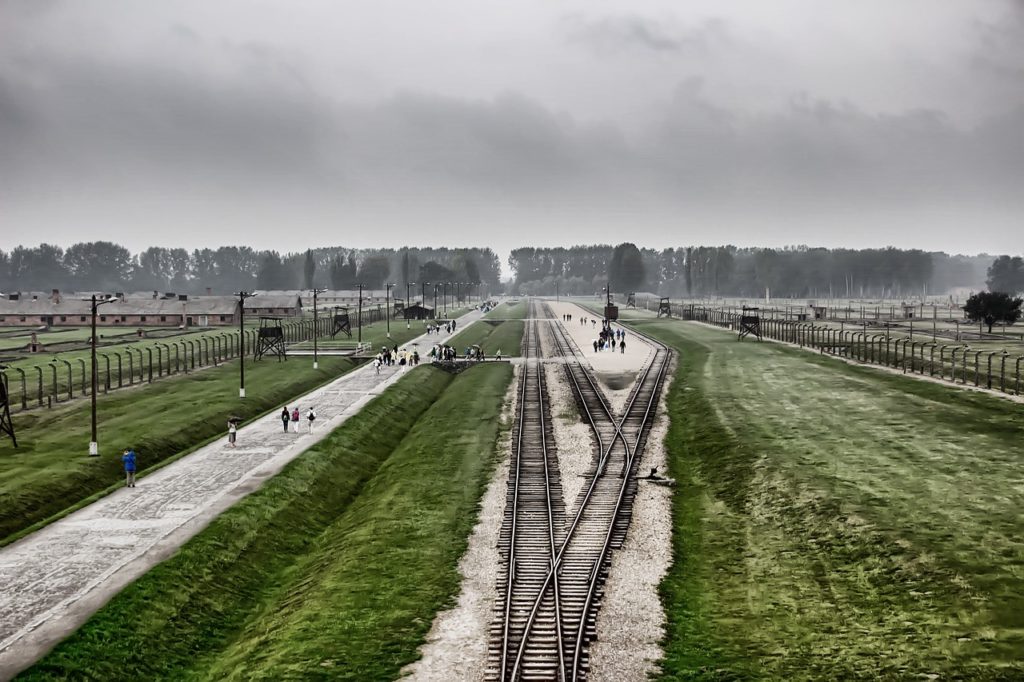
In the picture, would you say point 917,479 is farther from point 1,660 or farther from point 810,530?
point 1,660

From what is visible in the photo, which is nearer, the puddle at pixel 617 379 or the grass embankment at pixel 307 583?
the grass embankment at pixel 307 583

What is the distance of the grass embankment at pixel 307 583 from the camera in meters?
18.9

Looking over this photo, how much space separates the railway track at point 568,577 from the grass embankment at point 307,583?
2077 mm

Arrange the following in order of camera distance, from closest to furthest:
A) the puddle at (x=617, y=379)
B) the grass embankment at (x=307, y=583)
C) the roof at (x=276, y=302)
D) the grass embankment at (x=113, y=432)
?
the grass embankment at (x=307, y=583), the grass embankment at (x=113, y=432), the puddle at (x=617, y=379), the roof at (x=276, y=302)

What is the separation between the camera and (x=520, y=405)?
53.2 meters

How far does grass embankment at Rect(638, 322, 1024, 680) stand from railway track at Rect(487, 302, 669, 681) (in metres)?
1.98

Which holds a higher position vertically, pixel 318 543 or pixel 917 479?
pixel 917 479

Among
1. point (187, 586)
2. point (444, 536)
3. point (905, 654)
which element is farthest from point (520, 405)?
point (905, 654)

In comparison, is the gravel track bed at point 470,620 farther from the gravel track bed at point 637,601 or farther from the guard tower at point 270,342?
the guard tower at point 270,342

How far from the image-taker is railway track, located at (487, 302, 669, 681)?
707 inches

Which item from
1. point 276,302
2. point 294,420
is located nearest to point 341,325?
point 276,302

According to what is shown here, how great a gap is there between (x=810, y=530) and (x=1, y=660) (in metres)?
22.3

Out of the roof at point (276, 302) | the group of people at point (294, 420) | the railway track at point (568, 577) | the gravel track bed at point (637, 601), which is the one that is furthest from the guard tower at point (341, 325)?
the gravel track bed at point (637, 601)

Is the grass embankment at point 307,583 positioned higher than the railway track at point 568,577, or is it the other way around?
the railway track at point 568,577
